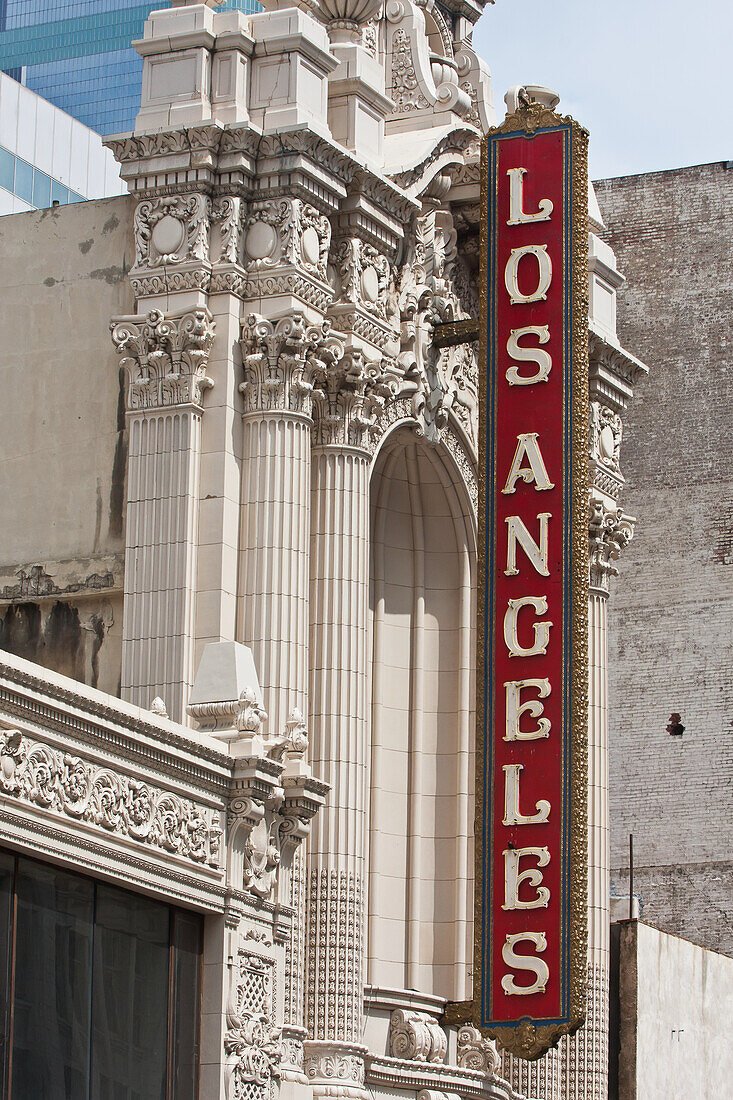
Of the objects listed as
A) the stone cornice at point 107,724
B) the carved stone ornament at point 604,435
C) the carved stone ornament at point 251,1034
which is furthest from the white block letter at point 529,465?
the carved stone ornament at point 251,1034

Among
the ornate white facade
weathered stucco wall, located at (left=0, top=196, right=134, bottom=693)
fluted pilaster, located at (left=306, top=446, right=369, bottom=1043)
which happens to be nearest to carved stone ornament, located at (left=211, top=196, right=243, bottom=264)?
the ornate white facade

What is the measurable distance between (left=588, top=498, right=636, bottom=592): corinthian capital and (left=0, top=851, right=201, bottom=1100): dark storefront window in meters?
15.1

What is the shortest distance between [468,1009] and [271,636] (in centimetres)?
569

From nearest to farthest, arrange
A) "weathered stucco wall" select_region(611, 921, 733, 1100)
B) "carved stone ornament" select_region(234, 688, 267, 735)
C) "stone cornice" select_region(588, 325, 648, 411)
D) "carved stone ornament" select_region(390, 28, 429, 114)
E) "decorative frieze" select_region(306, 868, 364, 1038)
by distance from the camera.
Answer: "carved stone ornament" select_region(234, 688, 267, 735)
"decorative frieze" select_region(306, 868, 364, 1038)
"carved stone ornament" select_region(390, 28, 429, 114)
"stone cornice" select_region(588, 325, 648, 411)
"weathered stucco wall" select_region(611, 921, 733, 1100)

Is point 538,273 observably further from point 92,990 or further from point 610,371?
point 92,990

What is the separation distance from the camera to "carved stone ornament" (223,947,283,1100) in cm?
2100

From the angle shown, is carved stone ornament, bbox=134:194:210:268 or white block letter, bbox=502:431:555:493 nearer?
carved stone ornament, bbox=134:194:210:268

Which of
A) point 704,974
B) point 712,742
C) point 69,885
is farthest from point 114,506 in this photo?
point 712,742

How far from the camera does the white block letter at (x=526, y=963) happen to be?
28719mm

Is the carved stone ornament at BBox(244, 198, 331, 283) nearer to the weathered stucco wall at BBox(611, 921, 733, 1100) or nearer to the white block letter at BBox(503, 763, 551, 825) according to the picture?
the white block letter at BBox(503, 763, 551, 825)

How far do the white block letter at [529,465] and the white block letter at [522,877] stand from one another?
425 cm

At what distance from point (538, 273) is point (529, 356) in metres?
1.03

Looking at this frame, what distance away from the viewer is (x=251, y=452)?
28.1m

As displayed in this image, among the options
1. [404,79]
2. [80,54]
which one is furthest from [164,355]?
[80,54]
